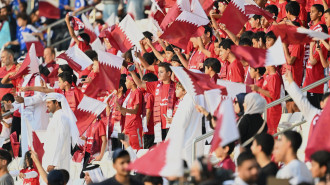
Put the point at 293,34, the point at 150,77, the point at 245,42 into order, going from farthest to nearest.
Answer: the point at 150,77, the point at 245,42, the point at 293,34

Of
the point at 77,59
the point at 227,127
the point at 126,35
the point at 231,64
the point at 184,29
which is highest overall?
the point at 227,127

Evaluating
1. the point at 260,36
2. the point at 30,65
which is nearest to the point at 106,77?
the point at 260,36

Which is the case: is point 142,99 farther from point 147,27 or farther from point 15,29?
point 15,29

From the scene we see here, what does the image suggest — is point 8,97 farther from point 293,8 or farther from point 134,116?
point 293,8

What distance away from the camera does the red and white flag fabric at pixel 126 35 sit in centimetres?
1590

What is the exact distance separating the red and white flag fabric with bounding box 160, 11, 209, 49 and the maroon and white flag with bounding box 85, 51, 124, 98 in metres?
0.93

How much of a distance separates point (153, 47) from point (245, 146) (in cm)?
547

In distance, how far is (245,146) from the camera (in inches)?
439

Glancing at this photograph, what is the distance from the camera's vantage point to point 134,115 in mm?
14844

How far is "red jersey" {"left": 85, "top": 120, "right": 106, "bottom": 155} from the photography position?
15.0 m

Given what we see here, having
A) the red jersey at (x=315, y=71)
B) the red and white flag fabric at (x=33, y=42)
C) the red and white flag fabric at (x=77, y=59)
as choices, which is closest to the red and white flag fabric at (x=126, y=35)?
the red and white flag fabric at (x=77, y=59)

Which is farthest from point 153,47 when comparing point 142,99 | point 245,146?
point 245,146

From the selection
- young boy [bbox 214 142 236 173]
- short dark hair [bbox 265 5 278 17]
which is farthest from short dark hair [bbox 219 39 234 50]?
young boy [bbox 214 142 236 173]

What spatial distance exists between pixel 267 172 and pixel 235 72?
4567 millimetres
